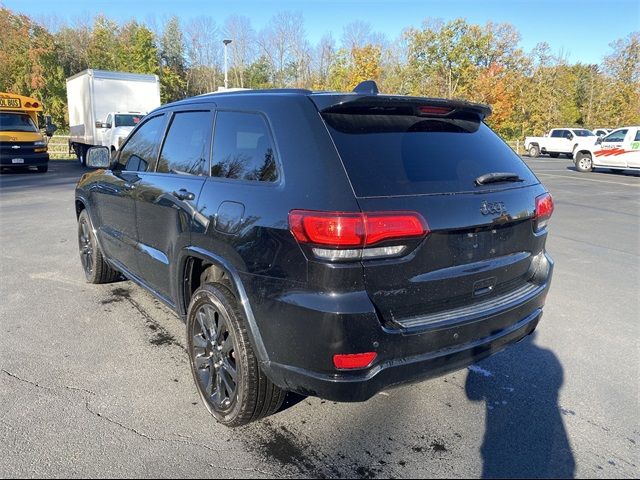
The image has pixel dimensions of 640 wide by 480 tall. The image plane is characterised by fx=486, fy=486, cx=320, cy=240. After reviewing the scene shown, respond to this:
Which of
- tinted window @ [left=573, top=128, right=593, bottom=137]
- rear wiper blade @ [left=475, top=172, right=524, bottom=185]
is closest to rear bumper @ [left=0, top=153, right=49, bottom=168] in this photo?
rear wiper blade @ [left=475, top=172, right=524, bottom=185]

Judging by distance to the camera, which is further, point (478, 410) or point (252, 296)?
point (478, 410)


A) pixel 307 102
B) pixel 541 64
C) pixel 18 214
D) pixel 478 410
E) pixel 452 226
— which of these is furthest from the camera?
pixel 541 64

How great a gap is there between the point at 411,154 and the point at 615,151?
2054 centimetres

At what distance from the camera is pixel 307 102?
2.52 m

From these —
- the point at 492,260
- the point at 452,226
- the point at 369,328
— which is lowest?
the point at 369,328

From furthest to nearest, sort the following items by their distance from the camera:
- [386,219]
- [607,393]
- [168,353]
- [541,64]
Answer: [541,64], [168,353], [607,393], [386,219]

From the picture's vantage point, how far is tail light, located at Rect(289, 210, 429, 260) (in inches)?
84.2

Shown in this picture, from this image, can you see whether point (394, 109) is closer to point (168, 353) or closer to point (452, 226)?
point (452, 226)

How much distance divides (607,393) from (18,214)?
10175mm

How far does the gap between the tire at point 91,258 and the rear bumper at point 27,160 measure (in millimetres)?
13642

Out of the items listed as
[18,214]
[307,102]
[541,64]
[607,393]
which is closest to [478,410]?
[607,393]

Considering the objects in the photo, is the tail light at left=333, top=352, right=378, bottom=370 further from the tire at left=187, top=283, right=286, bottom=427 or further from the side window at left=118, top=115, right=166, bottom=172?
the side window at left=118, top=115, right=166, bottom=172

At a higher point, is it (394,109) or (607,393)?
(394,109)

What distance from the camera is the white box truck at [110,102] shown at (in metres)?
18.6
